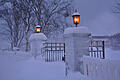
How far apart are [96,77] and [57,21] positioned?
1345 centimetres

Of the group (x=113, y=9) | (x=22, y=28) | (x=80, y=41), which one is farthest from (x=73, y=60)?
(x=22, y=28)

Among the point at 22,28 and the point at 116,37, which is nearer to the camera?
the point at 116,37

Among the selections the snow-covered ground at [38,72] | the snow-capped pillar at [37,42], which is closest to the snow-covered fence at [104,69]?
the snow-covered ground at [38,72]

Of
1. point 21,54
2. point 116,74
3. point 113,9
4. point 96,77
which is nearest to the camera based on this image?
point 116,74

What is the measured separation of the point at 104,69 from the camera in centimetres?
273

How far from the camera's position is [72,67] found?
15.5 ft

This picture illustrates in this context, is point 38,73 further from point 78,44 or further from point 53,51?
point 53,51

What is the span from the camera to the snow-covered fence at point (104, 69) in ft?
7.54

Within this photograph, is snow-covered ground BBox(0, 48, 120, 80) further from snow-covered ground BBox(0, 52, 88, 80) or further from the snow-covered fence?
the snow-covered fence

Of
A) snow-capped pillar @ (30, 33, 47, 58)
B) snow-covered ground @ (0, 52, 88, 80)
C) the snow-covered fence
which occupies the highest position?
snow-capped pillar @ (30, 33, 47, 58)

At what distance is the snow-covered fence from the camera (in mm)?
2297

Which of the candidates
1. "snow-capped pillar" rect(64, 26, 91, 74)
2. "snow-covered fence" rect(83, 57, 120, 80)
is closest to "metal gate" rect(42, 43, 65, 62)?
"snow-capped pillar" rect(64, 26, 91, 74)

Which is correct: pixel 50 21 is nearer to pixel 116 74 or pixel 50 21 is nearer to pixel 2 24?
pixel 2 24

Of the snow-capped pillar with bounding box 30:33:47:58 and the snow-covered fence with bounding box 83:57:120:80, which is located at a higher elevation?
the snow-capped pillar with bounding box 30:33:47:58
